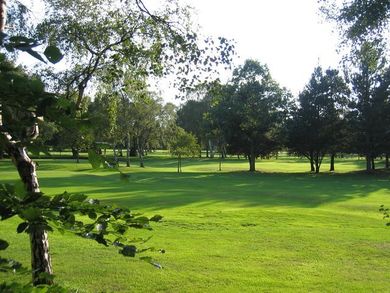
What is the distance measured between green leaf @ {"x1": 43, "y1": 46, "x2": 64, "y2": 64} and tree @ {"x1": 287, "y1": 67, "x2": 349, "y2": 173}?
5554 cm

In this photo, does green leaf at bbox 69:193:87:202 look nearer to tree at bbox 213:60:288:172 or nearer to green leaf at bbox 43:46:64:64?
green leaf at bbox 43:46:64:64

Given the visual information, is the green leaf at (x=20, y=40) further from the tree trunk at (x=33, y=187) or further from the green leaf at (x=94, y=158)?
the tree trunk at (x=33, y=187)

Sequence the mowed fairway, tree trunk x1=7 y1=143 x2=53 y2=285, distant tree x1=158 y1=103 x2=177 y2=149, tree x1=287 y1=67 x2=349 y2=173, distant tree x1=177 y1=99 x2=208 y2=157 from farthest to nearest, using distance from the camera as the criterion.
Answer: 1. distant tree x1=177 y1=99 x2=208 y2=157
2. distant tree x1=158 y1=103 x2=177 y2=149
3. tree x1=287 y1=67 x2=349 y2=173
4. the mowed fairway
5. tree trunk x1=7 y1=143 x2=53 y2=285

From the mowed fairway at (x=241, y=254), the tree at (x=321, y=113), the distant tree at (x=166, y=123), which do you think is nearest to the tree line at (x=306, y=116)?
the tree at (x=321, y=113)

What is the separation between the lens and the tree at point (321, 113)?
181 feet

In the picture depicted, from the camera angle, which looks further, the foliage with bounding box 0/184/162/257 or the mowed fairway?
the mowed fairway

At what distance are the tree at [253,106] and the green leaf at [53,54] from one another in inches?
2129

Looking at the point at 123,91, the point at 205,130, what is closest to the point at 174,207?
the point at 123,91

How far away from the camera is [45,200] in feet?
5.39

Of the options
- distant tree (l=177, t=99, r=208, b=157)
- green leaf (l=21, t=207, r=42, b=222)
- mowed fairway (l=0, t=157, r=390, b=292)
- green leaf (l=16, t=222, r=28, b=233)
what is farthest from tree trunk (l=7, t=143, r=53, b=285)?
distant tree (l=177, t=99, r=208, b=157)

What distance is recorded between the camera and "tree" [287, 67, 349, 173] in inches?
2170

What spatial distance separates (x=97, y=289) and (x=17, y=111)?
857cm

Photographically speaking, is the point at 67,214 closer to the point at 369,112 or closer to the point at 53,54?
the point at 53,54

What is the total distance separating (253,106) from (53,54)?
5582cm
